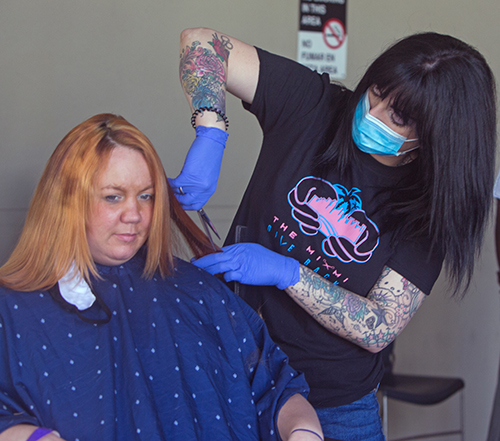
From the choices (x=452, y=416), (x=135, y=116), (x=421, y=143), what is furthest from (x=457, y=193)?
(x=452, y=416)

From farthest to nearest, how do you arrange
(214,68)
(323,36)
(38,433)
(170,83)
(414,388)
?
(323,36) < (414,388) < (170,83) < (214,68) < (38,433)

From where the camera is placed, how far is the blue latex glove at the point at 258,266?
1.29m

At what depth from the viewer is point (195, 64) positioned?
136 centimetres

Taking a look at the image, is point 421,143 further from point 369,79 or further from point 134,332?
point 134,332

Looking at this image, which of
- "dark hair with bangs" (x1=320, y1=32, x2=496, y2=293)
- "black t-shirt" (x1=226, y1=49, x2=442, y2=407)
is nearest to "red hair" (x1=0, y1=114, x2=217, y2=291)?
"black t-shirt" (x1=226, y1=49, x2=442, y2=407)

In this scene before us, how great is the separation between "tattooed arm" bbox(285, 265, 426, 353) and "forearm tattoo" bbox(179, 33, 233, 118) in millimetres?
488

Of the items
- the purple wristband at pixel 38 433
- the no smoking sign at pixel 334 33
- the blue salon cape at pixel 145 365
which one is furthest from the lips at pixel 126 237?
the no smoking sign at pixel 334 33

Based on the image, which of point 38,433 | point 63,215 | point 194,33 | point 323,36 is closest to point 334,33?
point 323,36

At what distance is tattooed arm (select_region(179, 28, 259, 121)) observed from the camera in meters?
1.32

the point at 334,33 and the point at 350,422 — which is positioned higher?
the point at 334,33

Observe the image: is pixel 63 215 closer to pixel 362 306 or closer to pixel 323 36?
pixel 362 306

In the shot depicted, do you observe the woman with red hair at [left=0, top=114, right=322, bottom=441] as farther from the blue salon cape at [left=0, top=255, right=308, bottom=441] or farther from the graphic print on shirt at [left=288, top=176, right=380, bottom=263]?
the graphic print on shirt at [left=288, top=176, right=380, bottom=263]

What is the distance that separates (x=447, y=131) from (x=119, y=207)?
82 cm

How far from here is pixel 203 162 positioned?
4.28 feet
